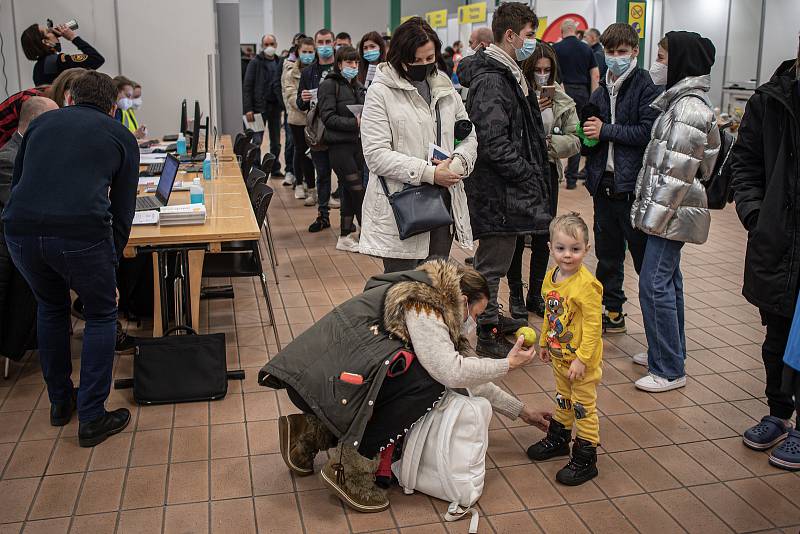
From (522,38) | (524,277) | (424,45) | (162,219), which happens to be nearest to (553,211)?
(524,277)

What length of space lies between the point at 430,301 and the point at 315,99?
16.9 ft

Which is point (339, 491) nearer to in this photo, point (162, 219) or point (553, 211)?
point (162, 219)

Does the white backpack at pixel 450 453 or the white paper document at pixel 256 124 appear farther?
the white paper document at pixel 256 124

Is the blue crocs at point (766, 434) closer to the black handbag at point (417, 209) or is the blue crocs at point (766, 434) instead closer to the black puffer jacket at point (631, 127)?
the black puffer jacket at point (631, 127)

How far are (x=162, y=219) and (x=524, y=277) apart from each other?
2.76 m

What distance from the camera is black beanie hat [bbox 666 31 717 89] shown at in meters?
3.76

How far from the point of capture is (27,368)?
4324 millimetres

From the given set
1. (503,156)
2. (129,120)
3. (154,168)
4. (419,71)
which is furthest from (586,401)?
(129,120)

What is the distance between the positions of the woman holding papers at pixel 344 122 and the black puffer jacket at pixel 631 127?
272cm

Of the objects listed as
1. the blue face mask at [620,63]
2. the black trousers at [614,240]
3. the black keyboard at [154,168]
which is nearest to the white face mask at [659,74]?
the blue face mask at [620,63]

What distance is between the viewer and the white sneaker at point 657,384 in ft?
13.2

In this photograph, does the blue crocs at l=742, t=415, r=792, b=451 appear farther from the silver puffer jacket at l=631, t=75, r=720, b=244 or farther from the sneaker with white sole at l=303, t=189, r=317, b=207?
the sneaker with white sole at l=303, t=189, r=317, b=207

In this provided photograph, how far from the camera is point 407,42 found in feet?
11.9

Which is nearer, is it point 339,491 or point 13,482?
point 339,491
